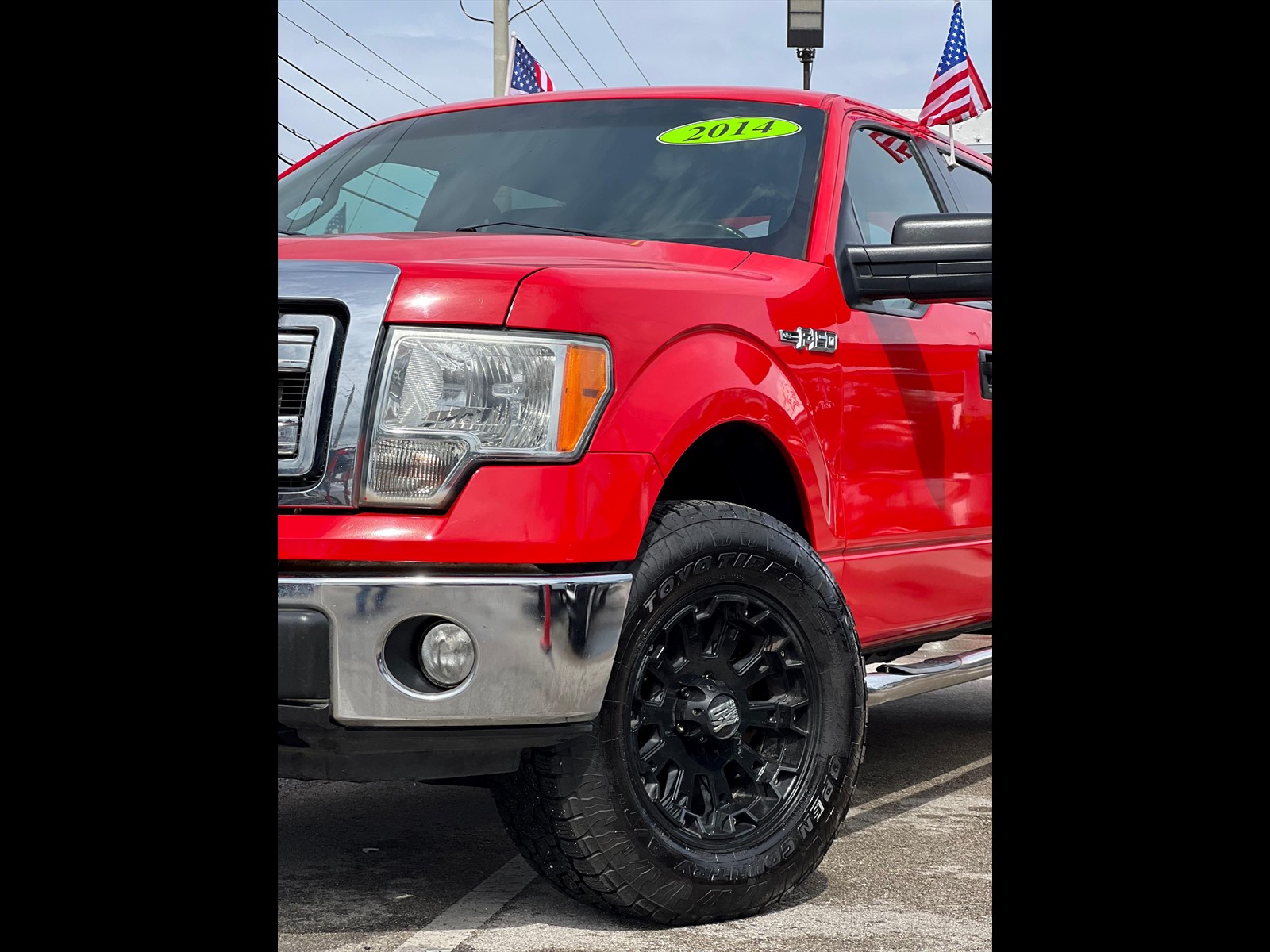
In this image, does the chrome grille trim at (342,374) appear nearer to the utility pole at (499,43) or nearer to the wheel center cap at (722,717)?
the wheel center cap at (722,717)

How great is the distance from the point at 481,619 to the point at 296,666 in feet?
1.09

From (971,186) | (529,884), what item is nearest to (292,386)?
(529,884)

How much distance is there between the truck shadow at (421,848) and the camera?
3.09 meters

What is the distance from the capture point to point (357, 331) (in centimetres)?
275

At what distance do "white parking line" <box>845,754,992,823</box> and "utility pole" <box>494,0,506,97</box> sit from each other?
1349 cm

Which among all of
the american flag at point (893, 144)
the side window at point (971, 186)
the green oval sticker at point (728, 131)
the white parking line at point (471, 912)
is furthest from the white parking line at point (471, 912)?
the side window at point (971, 186)

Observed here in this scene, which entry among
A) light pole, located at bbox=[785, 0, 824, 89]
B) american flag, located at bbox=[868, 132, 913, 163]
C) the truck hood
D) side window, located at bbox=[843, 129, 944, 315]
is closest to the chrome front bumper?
the truck hood

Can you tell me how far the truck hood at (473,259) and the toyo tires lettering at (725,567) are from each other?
0.62m

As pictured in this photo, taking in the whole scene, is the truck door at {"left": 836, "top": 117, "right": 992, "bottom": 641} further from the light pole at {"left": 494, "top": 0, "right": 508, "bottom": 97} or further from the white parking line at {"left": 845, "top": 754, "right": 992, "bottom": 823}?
the light pole at {"left": 494, "top": 0, "right": 508, "bottom": 97}

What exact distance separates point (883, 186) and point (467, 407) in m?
2.04

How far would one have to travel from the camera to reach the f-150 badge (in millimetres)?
3484

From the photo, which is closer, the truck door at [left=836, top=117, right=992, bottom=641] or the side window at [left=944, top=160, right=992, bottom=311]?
the truck door at [left=836, top=117, right=992, bottom=641]
